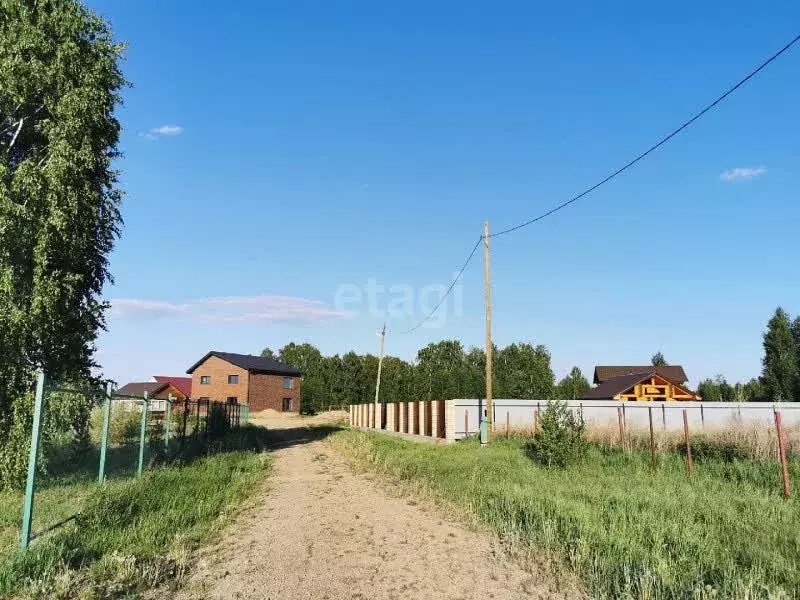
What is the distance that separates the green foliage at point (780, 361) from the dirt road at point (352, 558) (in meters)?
69.0

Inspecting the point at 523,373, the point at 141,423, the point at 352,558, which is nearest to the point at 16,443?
the point at 141,423

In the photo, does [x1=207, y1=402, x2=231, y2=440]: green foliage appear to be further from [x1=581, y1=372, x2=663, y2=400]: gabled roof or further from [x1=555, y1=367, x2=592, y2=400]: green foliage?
[x1=555, y1=367, x2=592, y2=400]: green foliage

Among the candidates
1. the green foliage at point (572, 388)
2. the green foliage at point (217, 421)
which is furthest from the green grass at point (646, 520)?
the green foliage at point (572, 388)

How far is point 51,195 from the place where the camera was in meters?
12.1

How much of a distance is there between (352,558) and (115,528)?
334 centimetres

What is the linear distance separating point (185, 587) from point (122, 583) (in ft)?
2.03

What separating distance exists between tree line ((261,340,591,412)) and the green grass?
1202 inches

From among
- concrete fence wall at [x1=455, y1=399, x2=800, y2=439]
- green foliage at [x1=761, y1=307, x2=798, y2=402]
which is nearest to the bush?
concrete fence wall at [x1=455, y1=399, x2=800, y2=439]

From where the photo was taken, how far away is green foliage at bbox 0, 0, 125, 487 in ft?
37.9

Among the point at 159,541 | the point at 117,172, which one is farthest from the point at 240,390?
the point at 159,541

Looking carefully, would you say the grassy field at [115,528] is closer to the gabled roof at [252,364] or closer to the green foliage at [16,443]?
the green foliage at [16,443]

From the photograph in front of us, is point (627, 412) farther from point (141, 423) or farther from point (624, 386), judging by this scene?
point (141, 423)

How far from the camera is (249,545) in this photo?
7.30 m

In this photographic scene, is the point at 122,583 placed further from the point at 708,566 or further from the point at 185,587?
the point at 708,566
